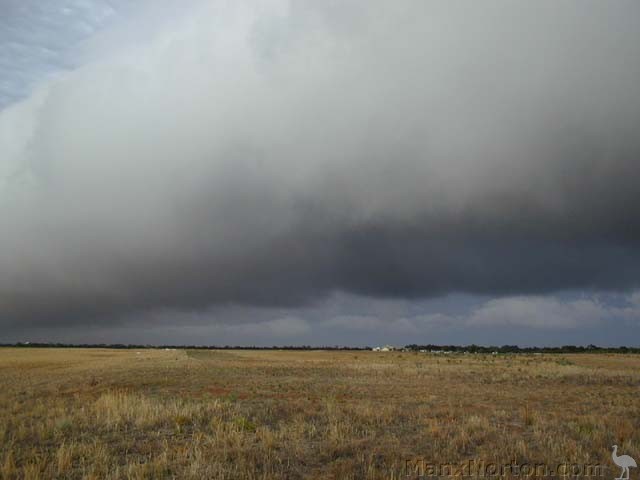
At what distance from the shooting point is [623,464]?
39.4 ft

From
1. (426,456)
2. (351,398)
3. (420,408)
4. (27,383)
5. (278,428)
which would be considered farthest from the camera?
(27,383)

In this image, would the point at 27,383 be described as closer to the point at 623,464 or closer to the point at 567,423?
the point at 567,423

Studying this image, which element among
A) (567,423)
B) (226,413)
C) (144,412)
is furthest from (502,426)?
(144,412)

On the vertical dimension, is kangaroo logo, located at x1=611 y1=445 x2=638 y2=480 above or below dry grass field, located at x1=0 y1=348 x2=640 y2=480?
above

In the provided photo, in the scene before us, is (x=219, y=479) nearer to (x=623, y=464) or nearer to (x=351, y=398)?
(x=623, y=464)

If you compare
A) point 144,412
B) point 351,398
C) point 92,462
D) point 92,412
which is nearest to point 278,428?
point 144,412

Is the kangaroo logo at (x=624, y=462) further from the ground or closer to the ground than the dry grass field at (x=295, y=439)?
further from the ground

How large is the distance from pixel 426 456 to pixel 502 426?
216 inches

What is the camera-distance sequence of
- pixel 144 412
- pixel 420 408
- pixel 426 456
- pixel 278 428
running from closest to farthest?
pixel 426 456
pixel 278 428
pixel 144 412
pixel 420 408

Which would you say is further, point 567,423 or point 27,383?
point 27,383

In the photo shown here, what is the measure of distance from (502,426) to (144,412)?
41.1 feet

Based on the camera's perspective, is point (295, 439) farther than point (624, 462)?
Yes

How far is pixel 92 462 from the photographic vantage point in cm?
1225

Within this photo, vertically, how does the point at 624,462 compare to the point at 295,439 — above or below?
above
